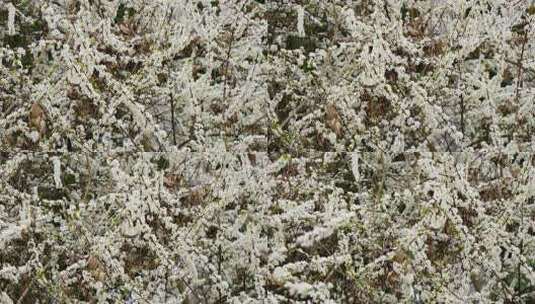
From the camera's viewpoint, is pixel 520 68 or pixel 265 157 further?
pixel 520 68

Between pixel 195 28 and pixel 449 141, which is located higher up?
pixel 195 28

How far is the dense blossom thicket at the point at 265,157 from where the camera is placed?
345 centimetres

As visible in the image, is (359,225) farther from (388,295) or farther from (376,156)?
(376,156)

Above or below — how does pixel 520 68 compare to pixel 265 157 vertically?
above

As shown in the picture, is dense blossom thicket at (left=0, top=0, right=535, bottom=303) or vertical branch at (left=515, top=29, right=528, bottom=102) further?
vertical branch at (left=515, top=29, right=528, bottom=102)

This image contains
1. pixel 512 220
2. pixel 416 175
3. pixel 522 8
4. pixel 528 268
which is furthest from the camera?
pixel 522 8

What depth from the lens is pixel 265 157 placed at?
4012mm

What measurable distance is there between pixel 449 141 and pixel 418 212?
22.2 inches

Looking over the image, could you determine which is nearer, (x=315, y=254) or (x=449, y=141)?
(x=315, y=254)

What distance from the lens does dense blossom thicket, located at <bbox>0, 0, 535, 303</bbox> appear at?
3449 mm

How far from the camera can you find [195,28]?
4152 millimetres

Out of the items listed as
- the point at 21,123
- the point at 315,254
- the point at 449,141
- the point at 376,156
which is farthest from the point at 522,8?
the point at 21,123

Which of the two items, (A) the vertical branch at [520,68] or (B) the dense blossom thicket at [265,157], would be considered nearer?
(B) the dense blossom thicket at [265,157]

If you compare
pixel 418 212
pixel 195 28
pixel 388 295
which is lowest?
→ pixel 388 295
